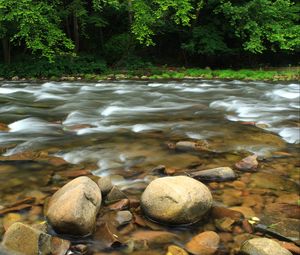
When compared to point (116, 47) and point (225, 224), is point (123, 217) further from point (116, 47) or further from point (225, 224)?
point (116, 47)

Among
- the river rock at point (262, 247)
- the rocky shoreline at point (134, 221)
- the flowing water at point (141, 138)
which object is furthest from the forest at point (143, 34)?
the river rock at point (262, 247)

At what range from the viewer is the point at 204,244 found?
3395 millimetres

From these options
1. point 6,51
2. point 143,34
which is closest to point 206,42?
point 143,34

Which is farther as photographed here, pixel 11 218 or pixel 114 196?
pixel 114 196

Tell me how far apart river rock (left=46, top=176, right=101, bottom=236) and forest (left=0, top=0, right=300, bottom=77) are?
14.1 metres

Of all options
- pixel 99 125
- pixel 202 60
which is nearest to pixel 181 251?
pixel 99 125

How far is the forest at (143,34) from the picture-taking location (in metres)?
17.7

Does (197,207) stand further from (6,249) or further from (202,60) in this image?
(202,60)

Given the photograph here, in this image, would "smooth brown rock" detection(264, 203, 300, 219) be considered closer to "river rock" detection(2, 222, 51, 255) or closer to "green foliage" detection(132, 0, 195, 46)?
"river rock" detection(2, 222, 51, 255)

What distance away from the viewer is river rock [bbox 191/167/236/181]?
4.75 m

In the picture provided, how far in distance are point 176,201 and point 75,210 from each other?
946mm

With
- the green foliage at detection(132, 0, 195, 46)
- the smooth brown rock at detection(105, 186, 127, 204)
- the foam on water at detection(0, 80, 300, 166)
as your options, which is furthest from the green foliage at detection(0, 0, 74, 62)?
the smooth brown rock at detection(105, 186, 127, 204)

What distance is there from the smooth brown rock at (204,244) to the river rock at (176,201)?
0.78 feet

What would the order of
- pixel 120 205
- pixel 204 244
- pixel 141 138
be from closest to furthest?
1. pixel 204 244
2. pixel 120 205
3. pixel 141 138
